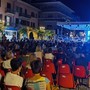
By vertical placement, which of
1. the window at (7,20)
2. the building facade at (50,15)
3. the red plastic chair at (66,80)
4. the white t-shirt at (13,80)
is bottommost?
the red plastic chair at (66,80)

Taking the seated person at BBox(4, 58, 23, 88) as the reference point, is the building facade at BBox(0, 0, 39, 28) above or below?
above

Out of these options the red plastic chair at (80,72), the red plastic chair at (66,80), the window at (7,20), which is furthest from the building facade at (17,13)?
the red plastic chair at (66,80)

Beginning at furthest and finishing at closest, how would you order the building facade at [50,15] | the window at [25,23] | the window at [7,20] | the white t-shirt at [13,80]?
the building facade at [50,15] → the window at [25,23] → the window at [7,20] → the white t-shirt at [13,80]

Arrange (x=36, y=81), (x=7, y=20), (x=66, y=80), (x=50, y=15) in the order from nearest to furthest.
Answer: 1. (x=36, y=81)
2. (x=66, y=80)
3. (x=7, y=20)
4. (x=50, y=15)

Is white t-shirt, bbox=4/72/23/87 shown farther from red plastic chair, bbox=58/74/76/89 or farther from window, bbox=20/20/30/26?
window, bbox=20/20/30/26

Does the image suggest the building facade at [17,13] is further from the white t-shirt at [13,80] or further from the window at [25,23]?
the white t-shirt at [13,80]

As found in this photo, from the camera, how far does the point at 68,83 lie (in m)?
7.29

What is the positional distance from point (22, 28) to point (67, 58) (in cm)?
4079

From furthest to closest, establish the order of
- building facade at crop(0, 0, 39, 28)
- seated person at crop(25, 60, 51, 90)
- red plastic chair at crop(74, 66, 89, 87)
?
building facade at crop(0, 0, 39, 28), red plastic chair at crop(74, 66, 89, 87), seated person at crop(25, 60, 51, 90)

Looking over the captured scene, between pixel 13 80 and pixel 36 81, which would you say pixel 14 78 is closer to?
pixel 13 80

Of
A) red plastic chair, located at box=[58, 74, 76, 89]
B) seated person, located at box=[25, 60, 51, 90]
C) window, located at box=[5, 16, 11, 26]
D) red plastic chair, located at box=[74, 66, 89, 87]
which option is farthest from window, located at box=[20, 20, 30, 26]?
seated person, located at box=[25, 60, 51, 90]

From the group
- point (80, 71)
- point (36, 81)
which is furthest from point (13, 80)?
point (80, 71)

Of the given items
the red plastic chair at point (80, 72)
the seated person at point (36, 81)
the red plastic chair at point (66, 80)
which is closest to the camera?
the seated person at point (36, 81)

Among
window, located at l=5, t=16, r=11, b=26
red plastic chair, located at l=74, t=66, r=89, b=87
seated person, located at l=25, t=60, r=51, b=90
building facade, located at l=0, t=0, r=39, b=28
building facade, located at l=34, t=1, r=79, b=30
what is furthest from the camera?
building facade, located at l=34, t=1, r=79, b=30
